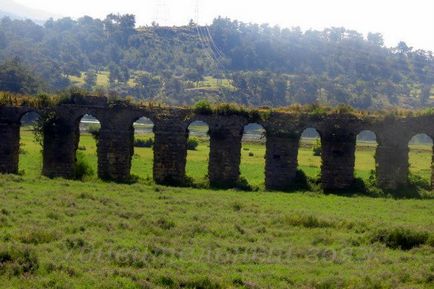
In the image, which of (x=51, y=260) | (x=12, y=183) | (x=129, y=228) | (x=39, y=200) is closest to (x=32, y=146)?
(x=12, y=183)

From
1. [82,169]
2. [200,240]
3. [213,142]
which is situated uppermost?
[213,142]

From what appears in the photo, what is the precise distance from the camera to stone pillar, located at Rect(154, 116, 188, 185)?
1218 inches

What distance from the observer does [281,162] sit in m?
31.0

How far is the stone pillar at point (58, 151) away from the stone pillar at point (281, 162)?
34.5 ft

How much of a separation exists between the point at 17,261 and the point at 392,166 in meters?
23.2

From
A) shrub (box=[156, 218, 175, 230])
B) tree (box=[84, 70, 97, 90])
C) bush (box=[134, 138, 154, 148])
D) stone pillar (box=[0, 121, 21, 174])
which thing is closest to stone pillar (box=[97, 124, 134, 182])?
stone pillar (box=[0, 121, 21, 174])

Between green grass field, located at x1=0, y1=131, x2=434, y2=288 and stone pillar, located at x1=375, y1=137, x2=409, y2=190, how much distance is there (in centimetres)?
359

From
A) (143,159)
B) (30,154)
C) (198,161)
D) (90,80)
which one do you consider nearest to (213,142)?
(198,161)

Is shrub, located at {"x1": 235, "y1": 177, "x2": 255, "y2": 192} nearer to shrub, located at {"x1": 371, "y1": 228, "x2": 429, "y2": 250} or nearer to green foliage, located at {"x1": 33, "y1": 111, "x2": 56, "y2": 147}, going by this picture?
green foliage, located at {"x1": 33, "y1": 111, "x2": 56, "y2": 147}

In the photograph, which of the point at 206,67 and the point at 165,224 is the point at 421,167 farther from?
the point at 206,67

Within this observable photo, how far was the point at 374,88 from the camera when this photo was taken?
14462cm

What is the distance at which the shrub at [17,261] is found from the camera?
12.4 m

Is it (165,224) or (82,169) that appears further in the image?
(82,169)

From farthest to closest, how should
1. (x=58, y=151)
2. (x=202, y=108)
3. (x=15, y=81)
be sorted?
(x=15, y=81)
(x=202, y=108)
(x=58, y=151)
